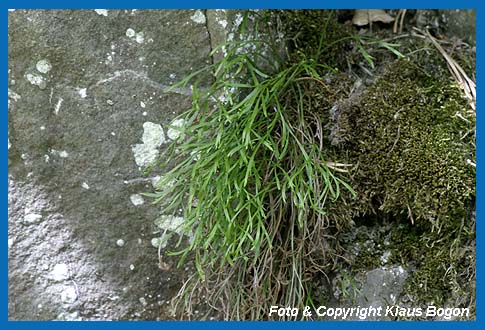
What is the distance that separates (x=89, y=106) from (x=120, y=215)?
1.08 ft

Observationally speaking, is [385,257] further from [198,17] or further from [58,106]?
[58,106]

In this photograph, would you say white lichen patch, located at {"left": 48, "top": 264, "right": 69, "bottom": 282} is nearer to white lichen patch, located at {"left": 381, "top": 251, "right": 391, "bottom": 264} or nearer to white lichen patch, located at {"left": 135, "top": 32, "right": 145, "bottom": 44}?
white lichen patch, located at {"left": 135, "top": 32, "right": 145, "bottom": 44}

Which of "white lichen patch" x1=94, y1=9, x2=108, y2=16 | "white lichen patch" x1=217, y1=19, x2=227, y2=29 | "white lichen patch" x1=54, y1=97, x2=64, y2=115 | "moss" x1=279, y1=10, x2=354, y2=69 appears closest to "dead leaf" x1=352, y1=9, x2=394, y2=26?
"moss" x1=279, y1=10, x2=354, y2=69

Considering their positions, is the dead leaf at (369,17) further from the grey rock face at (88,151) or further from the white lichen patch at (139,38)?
the white lichen patch at (139,38)

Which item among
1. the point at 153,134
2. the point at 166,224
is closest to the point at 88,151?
the point at 153,134

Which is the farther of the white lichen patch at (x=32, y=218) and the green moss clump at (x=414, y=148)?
the white lichen patch at (x=32, y=218)

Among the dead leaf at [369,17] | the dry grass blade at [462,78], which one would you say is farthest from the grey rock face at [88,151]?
the dry grass blade at [462,78]

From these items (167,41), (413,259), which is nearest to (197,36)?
(167,41)

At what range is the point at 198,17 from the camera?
6.09 ft

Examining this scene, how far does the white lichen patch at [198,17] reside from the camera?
6.09 feet

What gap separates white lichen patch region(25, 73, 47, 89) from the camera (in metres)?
1.85

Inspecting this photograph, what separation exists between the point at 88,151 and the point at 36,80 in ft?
0.82

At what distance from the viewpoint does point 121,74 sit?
6.09 feet

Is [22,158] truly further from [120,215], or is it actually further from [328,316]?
[328,316]
